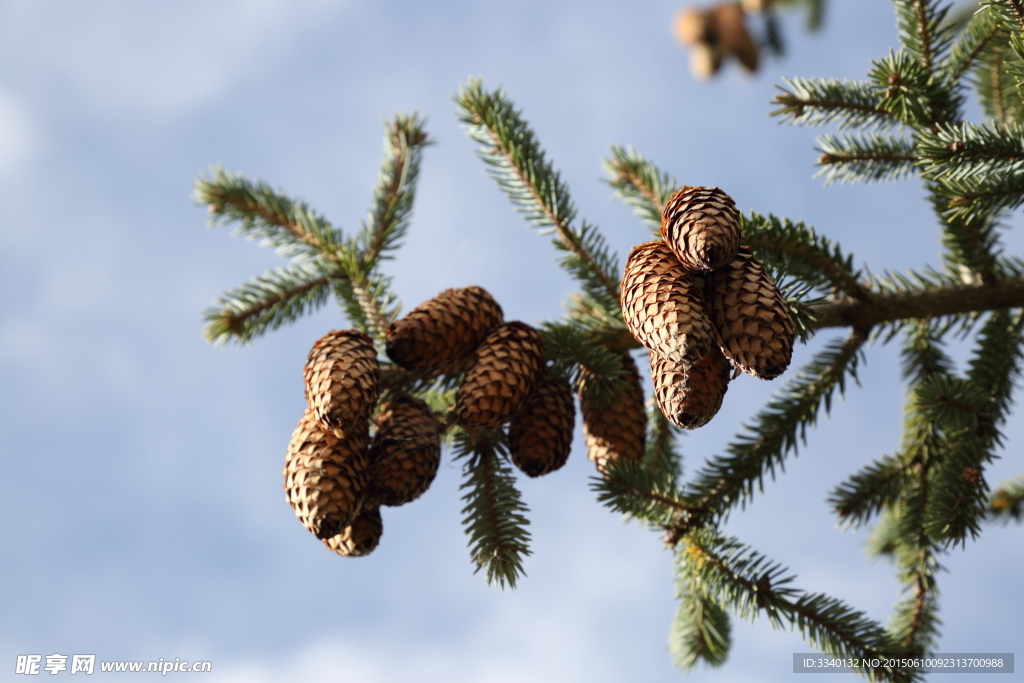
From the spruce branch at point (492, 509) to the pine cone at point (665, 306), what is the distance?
64 centimetres

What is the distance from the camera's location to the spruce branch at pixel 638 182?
2.68m

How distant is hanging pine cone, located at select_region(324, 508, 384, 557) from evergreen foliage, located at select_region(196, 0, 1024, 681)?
24 centimetres

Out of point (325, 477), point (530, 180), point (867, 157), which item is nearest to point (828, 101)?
point (867, 157)

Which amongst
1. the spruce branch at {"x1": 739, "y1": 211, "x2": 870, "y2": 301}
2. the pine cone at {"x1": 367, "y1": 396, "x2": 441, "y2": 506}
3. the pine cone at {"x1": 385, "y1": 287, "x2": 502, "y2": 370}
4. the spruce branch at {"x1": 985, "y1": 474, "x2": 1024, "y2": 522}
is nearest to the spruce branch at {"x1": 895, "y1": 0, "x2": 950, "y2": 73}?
the spruce branch at {"x1": 739, "y1": 211, "x2": 870, "y2": 301}

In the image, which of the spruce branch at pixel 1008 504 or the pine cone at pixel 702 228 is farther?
the spruce branch at pixel 1008 504

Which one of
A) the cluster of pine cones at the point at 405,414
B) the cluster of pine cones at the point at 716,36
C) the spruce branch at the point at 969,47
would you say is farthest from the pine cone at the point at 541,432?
the spruce branch at the point at 969,47

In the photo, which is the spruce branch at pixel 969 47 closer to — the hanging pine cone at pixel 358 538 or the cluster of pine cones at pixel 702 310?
the cluster of pine cones at pixel 702 310

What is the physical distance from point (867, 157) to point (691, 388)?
1066 millimetres

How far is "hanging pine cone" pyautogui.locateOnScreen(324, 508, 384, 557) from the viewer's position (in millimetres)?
1992

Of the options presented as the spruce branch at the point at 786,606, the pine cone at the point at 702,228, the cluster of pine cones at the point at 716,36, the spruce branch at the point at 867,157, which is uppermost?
the spruce branch at the point at 867,157

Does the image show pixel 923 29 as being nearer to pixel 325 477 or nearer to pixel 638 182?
pixel 638 182

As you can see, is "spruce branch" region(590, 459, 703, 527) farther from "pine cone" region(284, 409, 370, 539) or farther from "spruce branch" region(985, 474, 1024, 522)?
"spruce branch" region(985, 474, 1024, 522)

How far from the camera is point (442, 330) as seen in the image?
6.90 feet

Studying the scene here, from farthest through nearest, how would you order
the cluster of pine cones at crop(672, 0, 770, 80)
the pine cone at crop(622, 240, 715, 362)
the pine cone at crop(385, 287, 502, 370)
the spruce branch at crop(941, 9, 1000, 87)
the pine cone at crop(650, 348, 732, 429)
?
the spruce branch at crop(941, 9, 1000, 87), the pine cone at crop(385, 287, 502, 370), the pine cone at crop(650, 348, 732, 429), the pine cone at crop(622, 240, 715, 362), the cluster of pine cones at crop(672, 0, 770, 80)
